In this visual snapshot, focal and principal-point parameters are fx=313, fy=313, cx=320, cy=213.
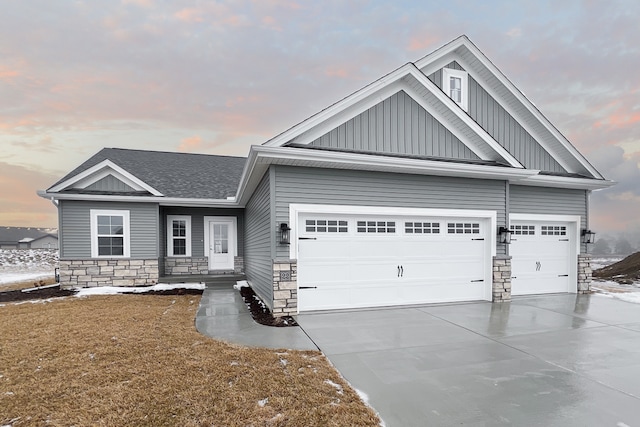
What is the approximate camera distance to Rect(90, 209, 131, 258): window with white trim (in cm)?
1023

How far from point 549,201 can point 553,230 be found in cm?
91

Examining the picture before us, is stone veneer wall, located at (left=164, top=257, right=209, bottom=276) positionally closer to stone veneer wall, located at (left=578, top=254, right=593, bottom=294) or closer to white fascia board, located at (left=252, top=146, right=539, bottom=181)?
white fascia board, located at (left=252, top=146, right=539, bottom=181)

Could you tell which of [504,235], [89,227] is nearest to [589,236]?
Answer: [504,235]

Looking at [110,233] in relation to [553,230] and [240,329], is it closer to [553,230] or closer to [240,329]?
→ [240,329]

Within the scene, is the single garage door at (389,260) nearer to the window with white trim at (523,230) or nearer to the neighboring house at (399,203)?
the neighboring house at (399,203)

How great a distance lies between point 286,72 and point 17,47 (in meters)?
7.42

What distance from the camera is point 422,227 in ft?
24.6

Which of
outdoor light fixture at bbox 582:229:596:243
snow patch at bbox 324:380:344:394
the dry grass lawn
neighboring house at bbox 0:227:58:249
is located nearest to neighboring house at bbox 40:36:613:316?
outdoor light fixture at bbox 582:229:596:243

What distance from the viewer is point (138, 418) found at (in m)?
2.77

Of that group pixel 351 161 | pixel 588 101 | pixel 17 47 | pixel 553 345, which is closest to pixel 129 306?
pixel 351 161

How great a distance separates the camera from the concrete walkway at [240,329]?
4.80 metres

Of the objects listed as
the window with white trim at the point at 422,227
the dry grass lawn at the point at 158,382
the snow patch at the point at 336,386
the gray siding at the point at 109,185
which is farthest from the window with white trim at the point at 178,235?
the snow patch at the point at 336,386

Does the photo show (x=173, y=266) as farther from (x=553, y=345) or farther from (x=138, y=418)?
Answer: (x=553, y=345)

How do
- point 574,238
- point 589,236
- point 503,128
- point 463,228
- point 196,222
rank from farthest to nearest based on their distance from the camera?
point 196,222 → point 574,238 → point 589,236 → point 503,128 → point 463,228
